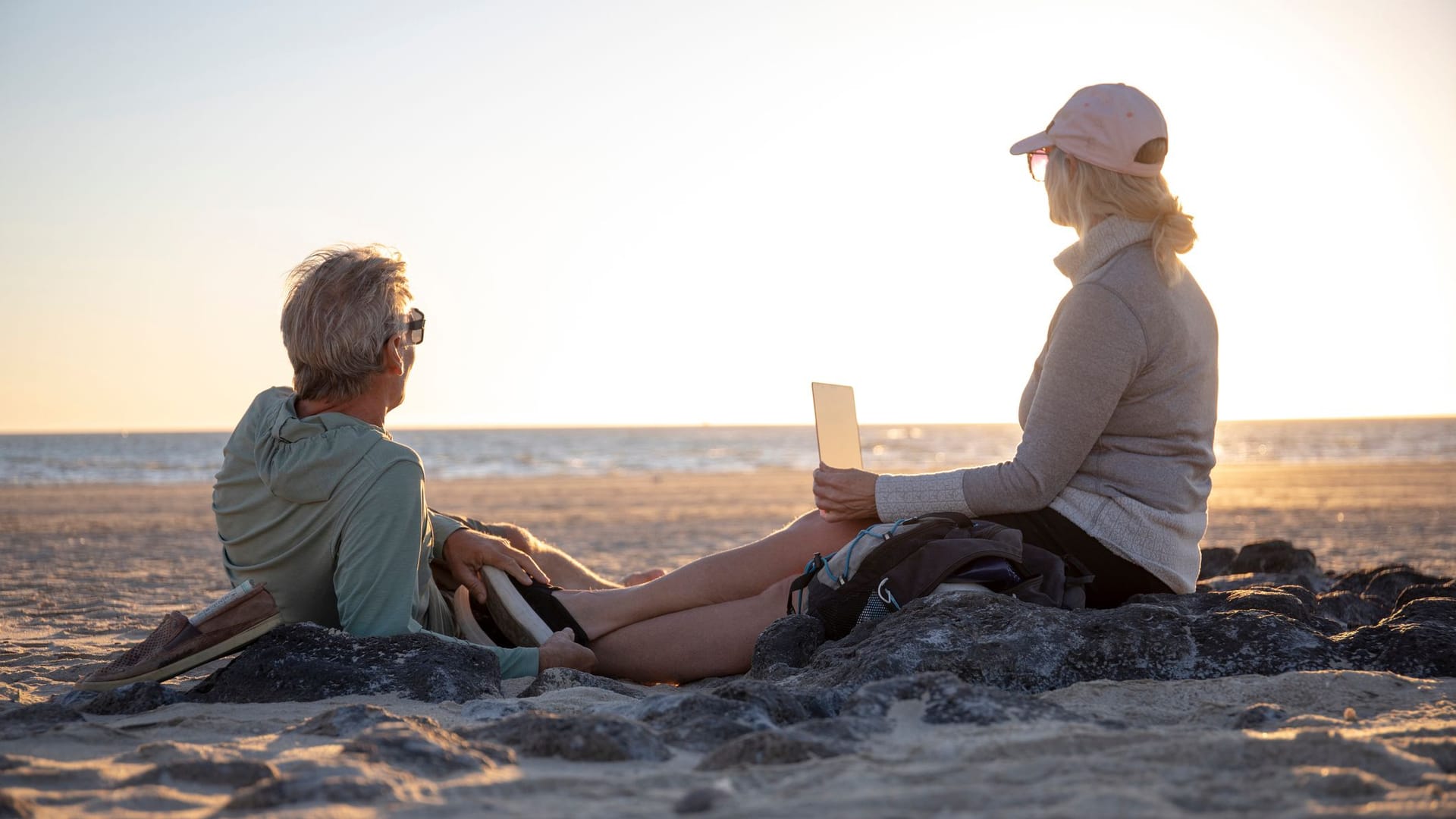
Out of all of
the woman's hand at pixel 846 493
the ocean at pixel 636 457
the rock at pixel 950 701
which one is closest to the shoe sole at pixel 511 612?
the woman's hand at pixel 846 493

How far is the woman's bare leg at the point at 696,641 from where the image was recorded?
3.56 meters

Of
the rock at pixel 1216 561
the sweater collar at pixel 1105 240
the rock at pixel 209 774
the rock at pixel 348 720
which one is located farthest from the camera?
the rock at pixel 1216 561

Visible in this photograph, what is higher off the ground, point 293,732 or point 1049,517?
point 1049,517

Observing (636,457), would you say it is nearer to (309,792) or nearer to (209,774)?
(209,774)

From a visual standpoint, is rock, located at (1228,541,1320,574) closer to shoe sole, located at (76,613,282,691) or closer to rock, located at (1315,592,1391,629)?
rock, located at (1315,592,1391,629)

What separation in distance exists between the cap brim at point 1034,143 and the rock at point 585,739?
7.14 feet

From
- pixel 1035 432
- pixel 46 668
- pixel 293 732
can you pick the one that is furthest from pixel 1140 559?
pixel 46 668

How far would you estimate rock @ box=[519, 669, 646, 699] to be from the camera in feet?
10.5

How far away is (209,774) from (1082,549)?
8.08 feet

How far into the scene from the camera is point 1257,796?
72.8 inches

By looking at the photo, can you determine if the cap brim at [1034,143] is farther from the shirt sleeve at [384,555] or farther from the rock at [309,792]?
the rock at [309,792]

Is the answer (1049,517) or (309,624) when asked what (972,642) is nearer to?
(1049,517)

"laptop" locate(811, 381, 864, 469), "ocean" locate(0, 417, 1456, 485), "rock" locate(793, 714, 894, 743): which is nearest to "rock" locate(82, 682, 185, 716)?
"rock" locate(793, 714, 894, 743)

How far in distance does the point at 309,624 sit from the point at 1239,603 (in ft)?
9.65
